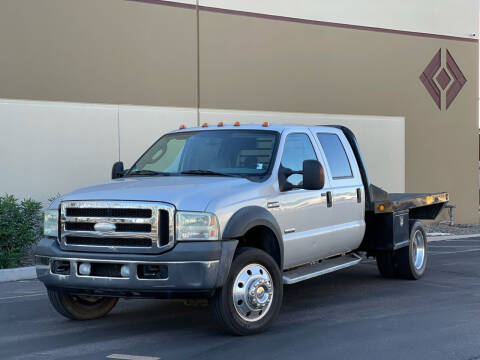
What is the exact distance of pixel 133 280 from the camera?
285 inches

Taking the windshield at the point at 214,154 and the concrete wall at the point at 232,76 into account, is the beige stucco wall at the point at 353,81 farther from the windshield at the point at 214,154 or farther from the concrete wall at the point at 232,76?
the windshield at the point at 214,154

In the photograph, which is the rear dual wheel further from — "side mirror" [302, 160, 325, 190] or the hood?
the hood

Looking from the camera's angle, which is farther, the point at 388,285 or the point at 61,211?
the point at 388,285

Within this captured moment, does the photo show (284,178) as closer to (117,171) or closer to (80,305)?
(117,171)

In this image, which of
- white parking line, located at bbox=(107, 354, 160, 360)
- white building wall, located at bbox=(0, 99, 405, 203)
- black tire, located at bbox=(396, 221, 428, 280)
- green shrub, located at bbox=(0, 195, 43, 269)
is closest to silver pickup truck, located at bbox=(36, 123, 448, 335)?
white parking line, located at bbox=(107, 354, 160, 360)

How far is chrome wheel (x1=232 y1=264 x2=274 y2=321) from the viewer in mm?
7520

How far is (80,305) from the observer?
337 inches

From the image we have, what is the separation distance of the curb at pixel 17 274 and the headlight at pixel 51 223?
4.26 metres

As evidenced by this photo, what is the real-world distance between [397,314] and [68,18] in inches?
360

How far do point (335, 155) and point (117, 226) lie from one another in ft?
11.1

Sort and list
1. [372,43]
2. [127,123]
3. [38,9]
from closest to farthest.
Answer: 1. [38,9]
2. [127,123]
3. [372,43]

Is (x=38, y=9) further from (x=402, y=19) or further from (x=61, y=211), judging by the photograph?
(x=402, y=19)

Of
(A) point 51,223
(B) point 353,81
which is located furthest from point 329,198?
(B) point 353,81

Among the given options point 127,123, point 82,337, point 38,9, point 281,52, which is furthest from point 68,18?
point 82,337
